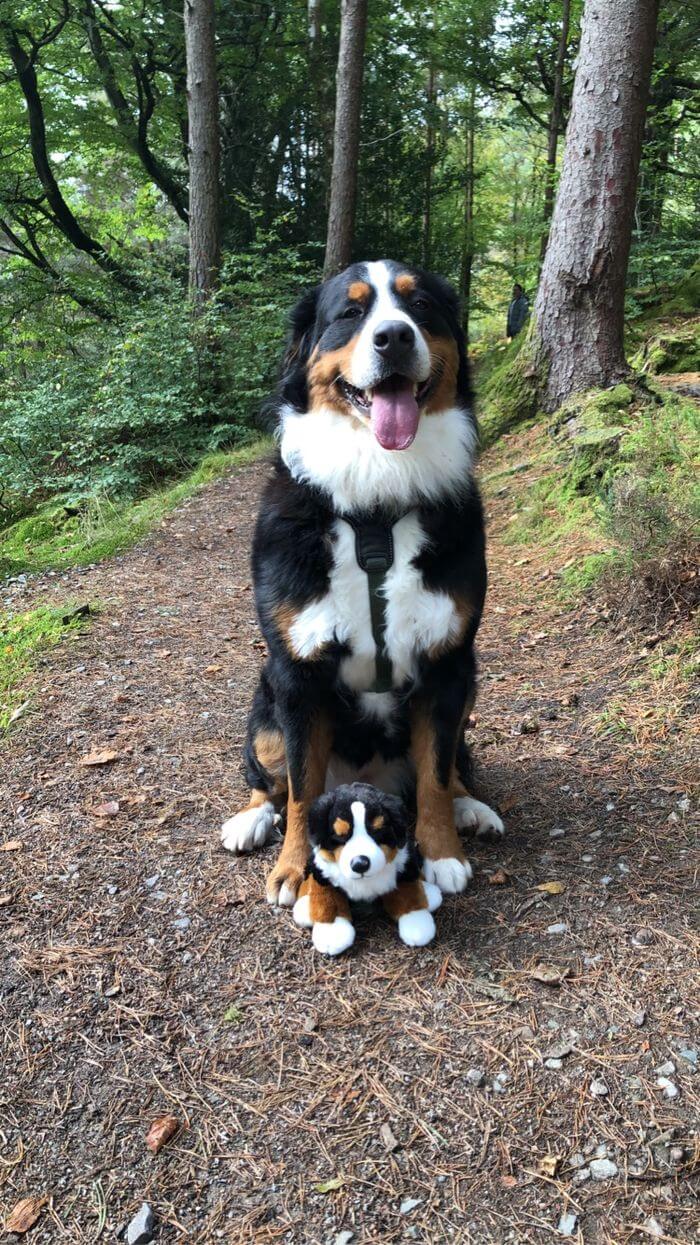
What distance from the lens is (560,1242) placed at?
5.33ft

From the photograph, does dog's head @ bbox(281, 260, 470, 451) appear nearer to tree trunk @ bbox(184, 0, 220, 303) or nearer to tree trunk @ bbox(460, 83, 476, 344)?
tree trunk @ bbox(184, 0, 220, 303)

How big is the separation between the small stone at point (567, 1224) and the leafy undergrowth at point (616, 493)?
9.19 feet

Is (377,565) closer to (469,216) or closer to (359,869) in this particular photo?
(359,869)

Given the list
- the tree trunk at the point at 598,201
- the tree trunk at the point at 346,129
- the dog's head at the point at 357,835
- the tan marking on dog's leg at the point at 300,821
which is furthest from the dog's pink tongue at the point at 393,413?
the tree trunk at the point at 346,129

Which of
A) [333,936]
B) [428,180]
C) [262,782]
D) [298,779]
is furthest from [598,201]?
[428,180]

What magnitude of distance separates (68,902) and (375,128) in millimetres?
19046

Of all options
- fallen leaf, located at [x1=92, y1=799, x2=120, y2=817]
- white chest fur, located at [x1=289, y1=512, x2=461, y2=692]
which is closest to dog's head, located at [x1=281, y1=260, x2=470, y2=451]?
white chest fur, located at [x1=289, y1=512, x2=461, y2=692]

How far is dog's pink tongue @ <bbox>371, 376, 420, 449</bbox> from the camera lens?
2.48 metres

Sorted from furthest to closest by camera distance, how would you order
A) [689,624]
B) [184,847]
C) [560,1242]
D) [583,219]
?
[583,219]
[689,624]
[184,847]
[560,1242]

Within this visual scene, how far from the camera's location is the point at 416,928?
94.4 inches

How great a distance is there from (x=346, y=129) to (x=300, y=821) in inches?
453

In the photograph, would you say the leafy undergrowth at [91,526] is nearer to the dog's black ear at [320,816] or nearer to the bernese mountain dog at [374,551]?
the bernese mountain dog at [374,551]

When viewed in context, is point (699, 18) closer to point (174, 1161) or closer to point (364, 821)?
point (364, 821)

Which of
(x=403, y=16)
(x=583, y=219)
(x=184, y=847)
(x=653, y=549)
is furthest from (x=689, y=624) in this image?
(x=403, y=16)
